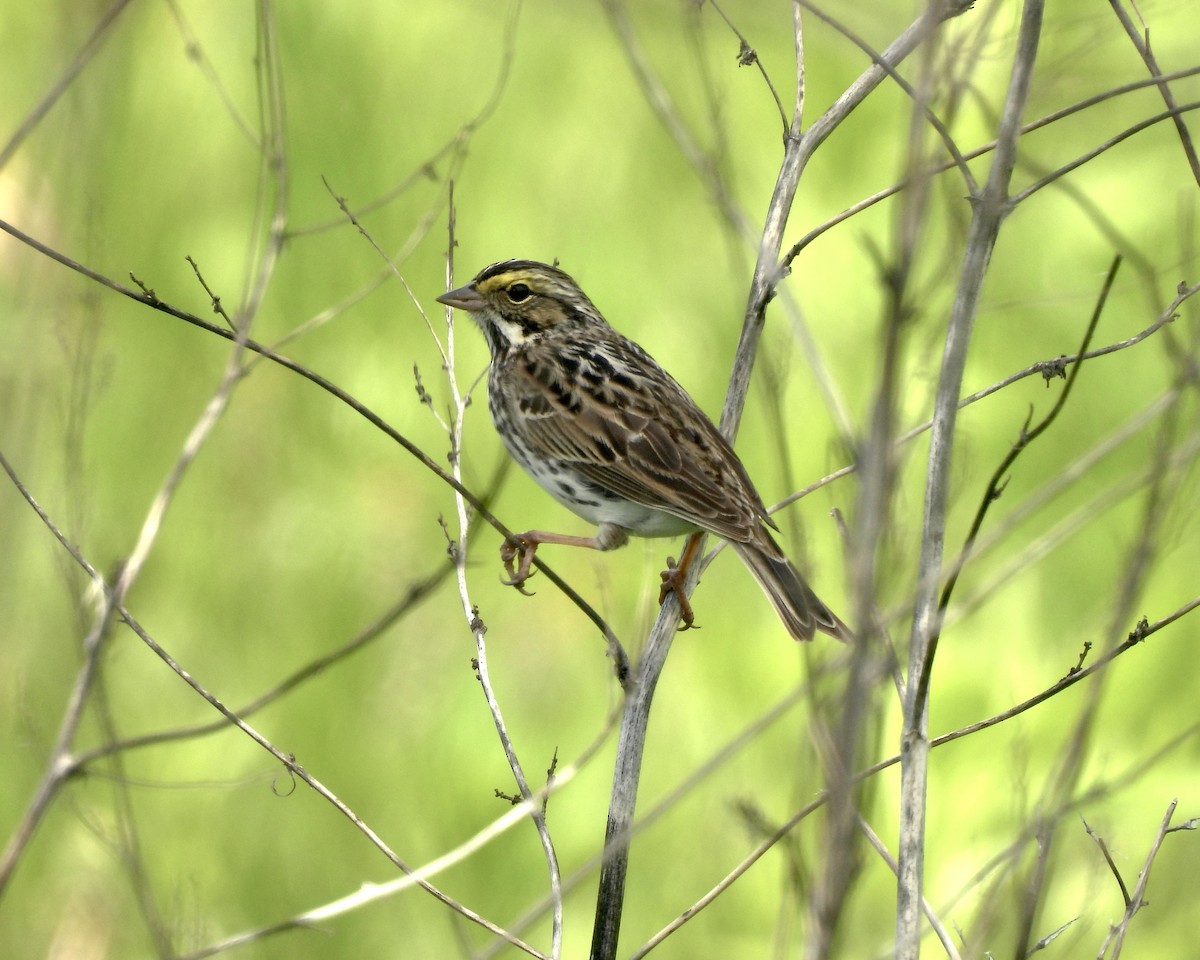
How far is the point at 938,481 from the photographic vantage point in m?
2.13

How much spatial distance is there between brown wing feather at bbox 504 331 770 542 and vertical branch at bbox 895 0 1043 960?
166 cm

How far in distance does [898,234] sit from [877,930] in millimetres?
4249

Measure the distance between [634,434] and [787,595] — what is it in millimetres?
890

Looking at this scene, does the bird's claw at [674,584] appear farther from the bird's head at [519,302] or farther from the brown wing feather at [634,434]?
the bird's head at [519,302]

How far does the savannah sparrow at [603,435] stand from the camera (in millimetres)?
3934

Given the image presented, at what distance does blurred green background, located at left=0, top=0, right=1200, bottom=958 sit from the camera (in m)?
5.44

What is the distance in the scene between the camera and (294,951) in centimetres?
556

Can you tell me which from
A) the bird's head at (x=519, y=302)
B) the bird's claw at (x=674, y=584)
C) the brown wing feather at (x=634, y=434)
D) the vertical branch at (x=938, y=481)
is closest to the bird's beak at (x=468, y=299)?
the bird's head at (x=519, y=302)

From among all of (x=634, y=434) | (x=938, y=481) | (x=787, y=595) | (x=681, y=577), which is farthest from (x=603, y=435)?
(x=938, y=481)

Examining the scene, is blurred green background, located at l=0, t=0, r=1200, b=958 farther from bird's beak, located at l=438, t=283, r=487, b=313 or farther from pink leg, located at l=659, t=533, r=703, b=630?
pink leg, located at l=659, t=533, r=703, b=630

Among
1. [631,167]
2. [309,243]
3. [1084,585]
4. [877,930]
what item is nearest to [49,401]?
[309,243]

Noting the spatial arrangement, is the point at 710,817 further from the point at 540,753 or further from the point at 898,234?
the point at 898,234

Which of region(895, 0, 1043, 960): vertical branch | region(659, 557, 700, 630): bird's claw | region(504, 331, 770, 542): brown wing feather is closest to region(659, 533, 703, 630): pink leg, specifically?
region(659, 557, 700, 630): bird's claw

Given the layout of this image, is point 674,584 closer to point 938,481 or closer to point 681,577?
point 681,577
